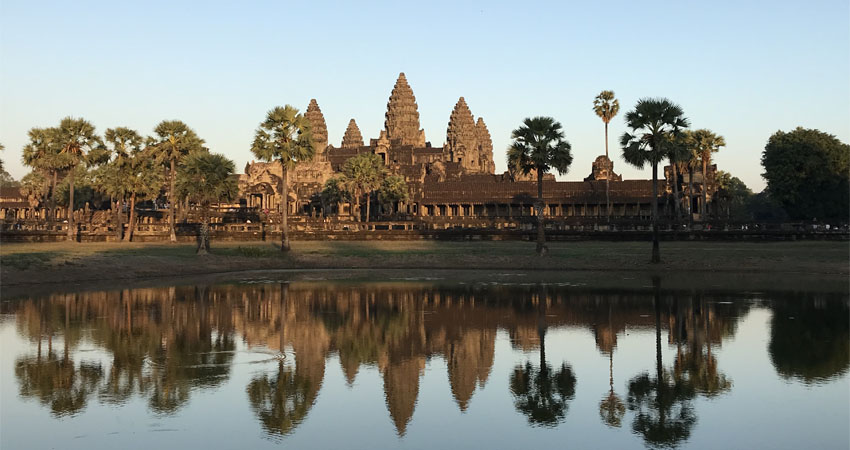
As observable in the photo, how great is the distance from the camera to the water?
42.1ft

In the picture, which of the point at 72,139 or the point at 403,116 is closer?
the point at 72,139

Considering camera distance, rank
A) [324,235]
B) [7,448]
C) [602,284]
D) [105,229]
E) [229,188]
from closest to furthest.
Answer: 1. [7,448]
2. [602,284]
3. [324,235]
4. [105,229]
5. [229,188]

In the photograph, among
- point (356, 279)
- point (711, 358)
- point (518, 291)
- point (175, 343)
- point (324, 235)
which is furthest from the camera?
point (324, 235)

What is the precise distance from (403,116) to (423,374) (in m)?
171

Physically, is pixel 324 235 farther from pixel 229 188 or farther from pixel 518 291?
pixel 518 291

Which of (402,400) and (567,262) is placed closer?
(402,400)

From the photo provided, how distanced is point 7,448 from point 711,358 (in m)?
14.7

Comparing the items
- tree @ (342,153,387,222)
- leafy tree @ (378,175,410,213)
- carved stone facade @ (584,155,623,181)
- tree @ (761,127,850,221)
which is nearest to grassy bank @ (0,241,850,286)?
tree @ (761,127,850,221)

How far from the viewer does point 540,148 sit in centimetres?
5703

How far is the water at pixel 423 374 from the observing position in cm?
1283

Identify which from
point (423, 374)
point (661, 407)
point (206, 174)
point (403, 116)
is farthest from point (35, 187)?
point (661, 407)

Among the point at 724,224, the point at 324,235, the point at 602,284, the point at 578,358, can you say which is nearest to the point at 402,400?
the point at 578,358

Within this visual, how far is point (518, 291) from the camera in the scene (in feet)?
115

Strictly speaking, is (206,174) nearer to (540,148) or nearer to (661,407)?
(540,148)
